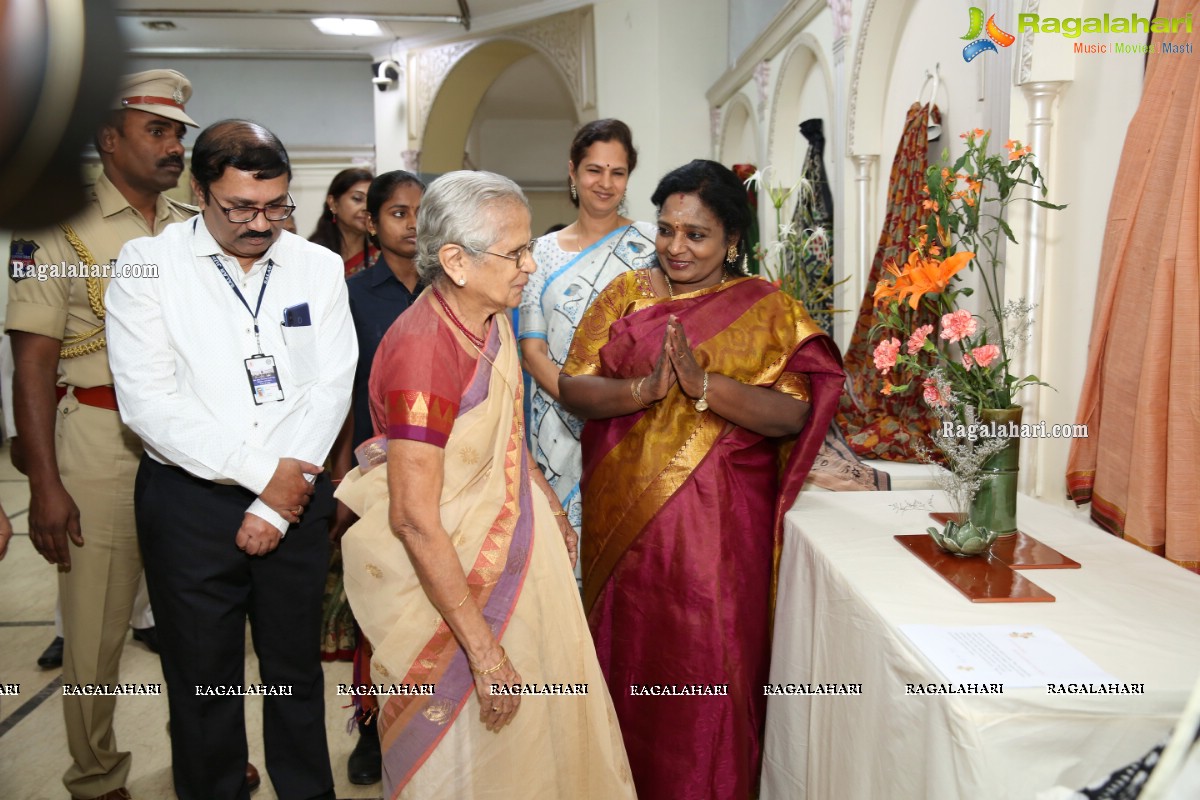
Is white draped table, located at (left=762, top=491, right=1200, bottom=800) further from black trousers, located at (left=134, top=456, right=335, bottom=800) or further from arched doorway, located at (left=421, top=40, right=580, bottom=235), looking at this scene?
arched doorway, located at (left=421, top=40, right=580, bottom=235)

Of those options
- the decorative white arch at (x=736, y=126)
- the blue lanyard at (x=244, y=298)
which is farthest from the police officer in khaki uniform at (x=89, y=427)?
the decorative white arch at (x=736, y=126)

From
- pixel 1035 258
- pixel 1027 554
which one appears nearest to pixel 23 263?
pixel 1027 554

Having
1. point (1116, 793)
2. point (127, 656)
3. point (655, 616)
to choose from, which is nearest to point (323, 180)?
point (127, 656)

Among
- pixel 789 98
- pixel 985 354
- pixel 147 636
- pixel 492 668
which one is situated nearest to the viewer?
pixel 492 668

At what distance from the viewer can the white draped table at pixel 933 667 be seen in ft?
3.56

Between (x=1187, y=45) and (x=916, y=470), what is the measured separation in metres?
1.43

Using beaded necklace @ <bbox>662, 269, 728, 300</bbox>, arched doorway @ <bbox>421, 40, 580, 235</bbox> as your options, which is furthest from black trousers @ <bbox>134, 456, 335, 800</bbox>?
arched doorway @ <bbox>421, 40, 580, 235</bbox>

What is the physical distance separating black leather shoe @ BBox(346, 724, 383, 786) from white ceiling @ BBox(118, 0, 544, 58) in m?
5.98

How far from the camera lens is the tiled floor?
224 centimetres

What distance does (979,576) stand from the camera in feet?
4.87

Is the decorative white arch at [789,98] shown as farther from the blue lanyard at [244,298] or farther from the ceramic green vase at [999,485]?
the blue lanyard at [244,298]

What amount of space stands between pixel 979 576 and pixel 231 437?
4.73ft

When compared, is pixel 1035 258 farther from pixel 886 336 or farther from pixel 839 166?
pixel 839 166

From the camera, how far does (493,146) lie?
1441cm
